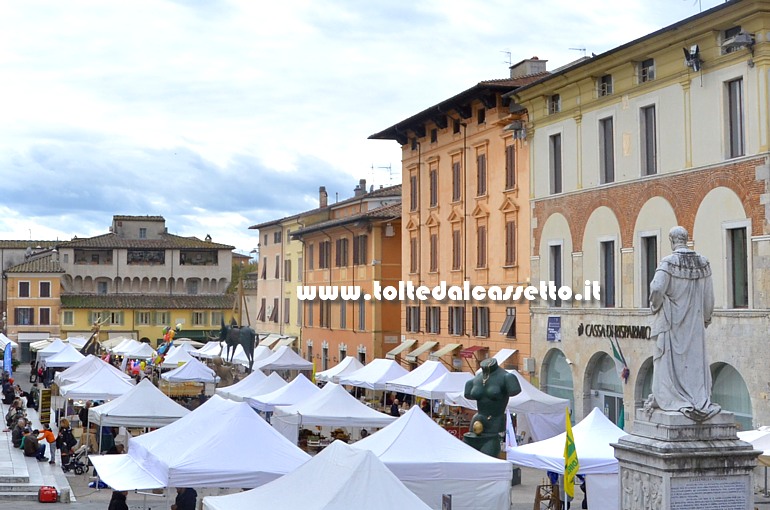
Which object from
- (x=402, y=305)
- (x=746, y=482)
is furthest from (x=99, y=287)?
(x=746, y=482)

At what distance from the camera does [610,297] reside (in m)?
30.6

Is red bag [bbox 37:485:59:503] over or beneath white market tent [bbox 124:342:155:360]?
beneath

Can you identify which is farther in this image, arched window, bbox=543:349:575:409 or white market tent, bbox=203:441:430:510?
arched window, bbox=543:349:575:409

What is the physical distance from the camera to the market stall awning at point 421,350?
42438mm

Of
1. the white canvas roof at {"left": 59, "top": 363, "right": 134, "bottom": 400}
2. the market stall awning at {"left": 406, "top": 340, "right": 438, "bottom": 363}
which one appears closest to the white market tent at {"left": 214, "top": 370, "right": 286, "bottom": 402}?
the white canvas roof at {"left": 59, "top": 363, "right": 134, "bottom": 400}

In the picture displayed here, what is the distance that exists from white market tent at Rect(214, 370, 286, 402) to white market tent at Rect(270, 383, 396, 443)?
16.2 feet

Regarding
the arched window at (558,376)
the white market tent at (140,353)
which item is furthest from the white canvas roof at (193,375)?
the white market tent at (140,353)

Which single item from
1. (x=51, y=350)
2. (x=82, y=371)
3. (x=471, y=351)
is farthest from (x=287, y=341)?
(x=82, y=371)

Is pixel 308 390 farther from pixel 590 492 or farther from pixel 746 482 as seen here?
pixel 746 482

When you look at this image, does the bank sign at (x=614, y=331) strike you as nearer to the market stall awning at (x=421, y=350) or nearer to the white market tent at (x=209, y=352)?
the market stall awning at (x=421, y=350)

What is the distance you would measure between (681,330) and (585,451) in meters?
6.60

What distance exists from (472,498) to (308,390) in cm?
1377

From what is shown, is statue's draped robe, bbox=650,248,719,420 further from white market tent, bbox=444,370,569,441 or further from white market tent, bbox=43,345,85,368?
white market tent, bbox=43,345,85,368

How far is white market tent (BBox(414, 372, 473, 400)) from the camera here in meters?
31.4
